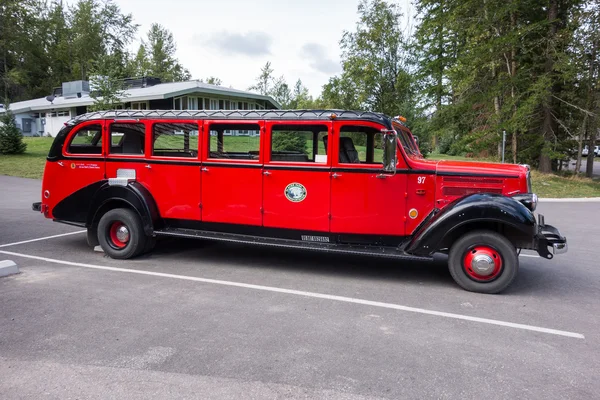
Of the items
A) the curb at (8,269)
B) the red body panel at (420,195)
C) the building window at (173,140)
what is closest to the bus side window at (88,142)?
the building window at (173,140)

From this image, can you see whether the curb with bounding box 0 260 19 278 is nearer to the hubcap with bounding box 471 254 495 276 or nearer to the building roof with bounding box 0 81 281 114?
the hubcap with bounding box 471 254 495 276

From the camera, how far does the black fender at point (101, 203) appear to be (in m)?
6.95

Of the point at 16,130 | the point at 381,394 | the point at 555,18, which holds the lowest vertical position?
the point at 381,394

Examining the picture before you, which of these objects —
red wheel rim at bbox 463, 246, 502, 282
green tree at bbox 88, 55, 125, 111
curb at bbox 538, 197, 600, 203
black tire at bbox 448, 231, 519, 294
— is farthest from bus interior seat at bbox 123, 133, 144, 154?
green tree at bbox 88, 55, 125, 111

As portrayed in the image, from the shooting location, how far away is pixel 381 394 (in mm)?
3215

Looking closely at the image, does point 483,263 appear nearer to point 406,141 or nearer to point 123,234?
point 406,141

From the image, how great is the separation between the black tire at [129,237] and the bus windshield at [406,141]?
4.30m

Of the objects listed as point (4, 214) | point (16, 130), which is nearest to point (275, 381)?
point (4, 214)

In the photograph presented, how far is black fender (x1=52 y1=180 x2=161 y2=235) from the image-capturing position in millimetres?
6949

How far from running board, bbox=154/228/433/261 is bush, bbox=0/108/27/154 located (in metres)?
24.9

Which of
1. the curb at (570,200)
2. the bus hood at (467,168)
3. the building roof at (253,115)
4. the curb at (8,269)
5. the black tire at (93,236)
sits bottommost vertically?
the curb at (8,269)

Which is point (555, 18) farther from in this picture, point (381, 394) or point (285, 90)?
point (285, 90)

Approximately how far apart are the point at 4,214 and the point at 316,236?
352 inches

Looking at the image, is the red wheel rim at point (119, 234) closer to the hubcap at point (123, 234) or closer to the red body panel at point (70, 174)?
the hubcap at point (123, 234)
